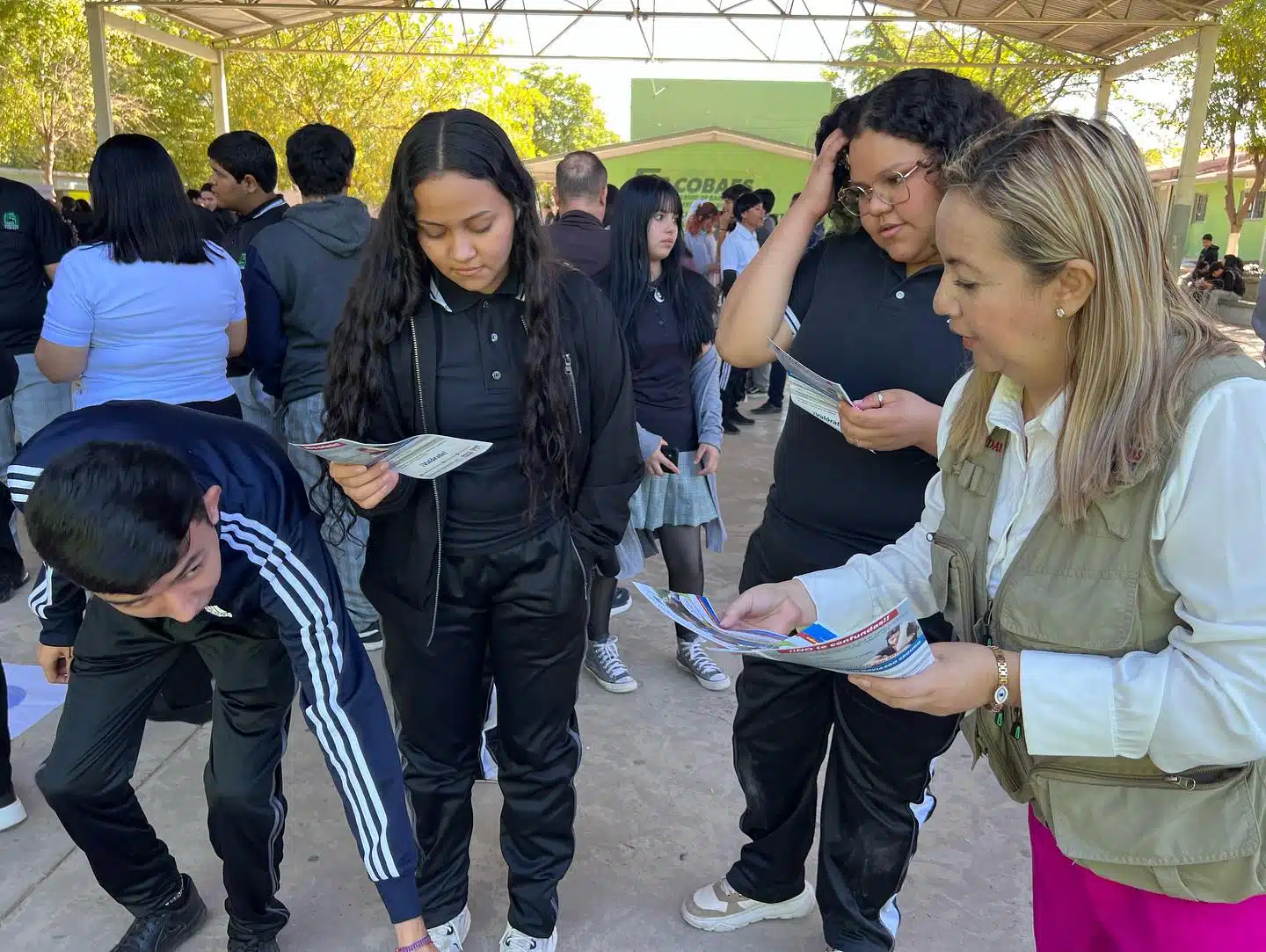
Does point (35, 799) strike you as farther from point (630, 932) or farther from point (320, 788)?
point (630, 932)

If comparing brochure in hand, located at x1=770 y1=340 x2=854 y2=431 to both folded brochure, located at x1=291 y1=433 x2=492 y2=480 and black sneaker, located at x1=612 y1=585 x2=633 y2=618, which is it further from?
black sneaker, located at x1=612 y1=585 x2=633 y2=618

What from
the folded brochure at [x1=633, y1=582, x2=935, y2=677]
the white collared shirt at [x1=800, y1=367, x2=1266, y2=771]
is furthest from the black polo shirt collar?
the white collared shirt at [x1=800, y1=367, x2=1266, y2=771]

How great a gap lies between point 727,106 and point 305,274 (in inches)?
895

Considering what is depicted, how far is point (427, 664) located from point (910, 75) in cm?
153

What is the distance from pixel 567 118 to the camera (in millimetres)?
52844

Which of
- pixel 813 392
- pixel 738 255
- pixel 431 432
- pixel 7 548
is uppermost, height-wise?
pixel 738 255

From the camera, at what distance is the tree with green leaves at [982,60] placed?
13852 millimetres

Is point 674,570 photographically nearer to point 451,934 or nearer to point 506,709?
point 506,709

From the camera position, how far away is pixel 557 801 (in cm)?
214

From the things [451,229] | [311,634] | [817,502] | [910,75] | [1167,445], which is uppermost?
[910,75]

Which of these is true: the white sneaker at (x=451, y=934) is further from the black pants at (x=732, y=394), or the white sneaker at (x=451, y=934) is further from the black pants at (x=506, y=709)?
the black pants at (x=732, y=394)

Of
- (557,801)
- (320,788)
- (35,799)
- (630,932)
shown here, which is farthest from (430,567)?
(35,799)

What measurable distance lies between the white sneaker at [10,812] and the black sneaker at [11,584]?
1.80m

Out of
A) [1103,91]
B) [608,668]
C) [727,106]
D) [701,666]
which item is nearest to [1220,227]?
[727,106]
